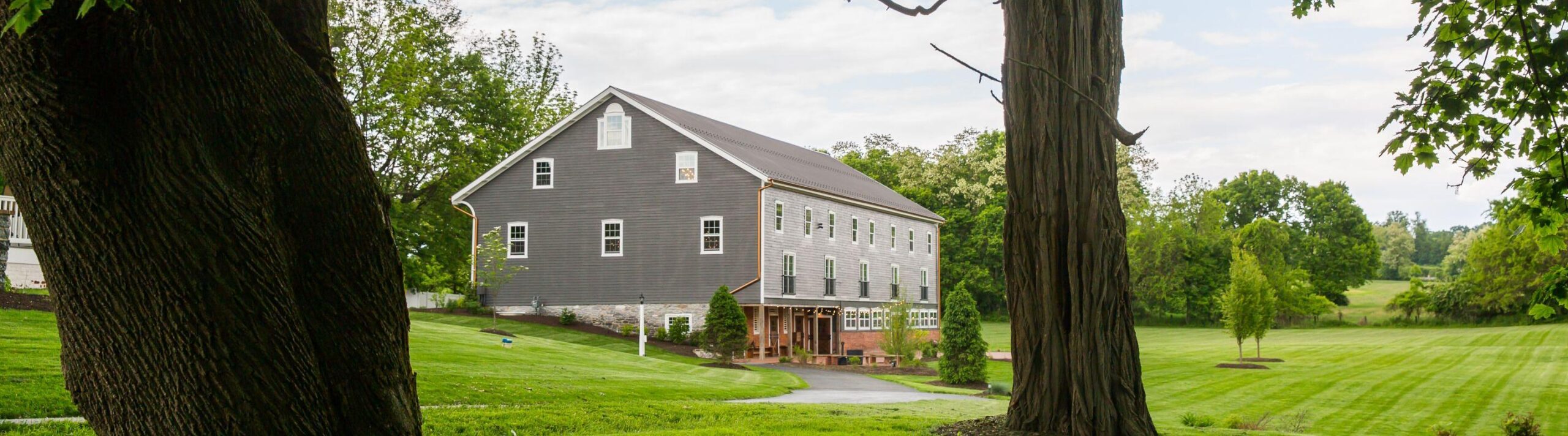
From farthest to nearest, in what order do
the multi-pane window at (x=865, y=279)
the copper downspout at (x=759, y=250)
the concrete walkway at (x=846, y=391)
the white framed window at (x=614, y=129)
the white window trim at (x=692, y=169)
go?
the multi-pane window at (x=865, y=279)
the white framed window at (x=614, y=129)
the white window trim at (x=692, y=169)
the copper downspout at (x=759, y=250)
the concrete walkway at (x=846, y=391)

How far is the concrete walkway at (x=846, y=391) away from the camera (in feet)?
62.2

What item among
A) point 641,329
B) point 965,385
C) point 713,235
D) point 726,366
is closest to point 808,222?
point 713,235

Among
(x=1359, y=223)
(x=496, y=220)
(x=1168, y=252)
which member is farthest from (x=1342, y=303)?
(x=496, y=220)

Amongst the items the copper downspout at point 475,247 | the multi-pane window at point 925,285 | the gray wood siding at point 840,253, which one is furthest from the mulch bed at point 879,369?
the multi-pane window at point 925,285

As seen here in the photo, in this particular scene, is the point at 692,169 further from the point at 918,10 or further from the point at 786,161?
the point at 918,10

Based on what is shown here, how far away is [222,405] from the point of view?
3.67 metres

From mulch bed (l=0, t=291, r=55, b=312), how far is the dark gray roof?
18223 millimetres

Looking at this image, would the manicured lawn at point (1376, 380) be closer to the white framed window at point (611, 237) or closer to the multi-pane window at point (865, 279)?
the multi-pane window at point (865, 279)

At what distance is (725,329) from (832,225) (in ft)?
28.9

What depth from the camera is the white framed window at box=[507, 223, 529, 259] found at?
36453 mm

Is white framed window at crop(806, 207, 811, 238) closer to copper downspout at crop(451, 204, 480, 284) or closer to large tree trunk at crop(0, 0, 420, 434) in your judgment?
copper downspout at crop(451, 204, 480, 284)

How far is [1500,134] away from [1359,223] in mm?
73472

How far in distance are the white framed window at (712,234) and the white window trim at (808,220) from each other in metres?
3.17

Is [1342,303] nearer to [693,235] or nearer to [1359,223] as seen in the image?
[1359,223]
